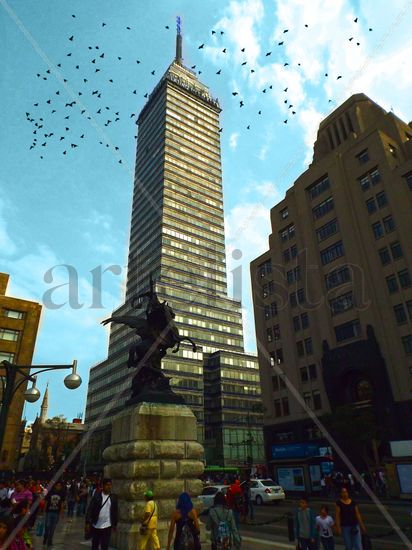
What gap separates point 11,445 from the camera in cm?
3816

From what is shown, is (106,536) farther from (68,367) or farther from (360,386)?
(360,386)

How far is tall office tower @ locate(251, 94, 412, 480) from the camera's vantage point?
37031mm

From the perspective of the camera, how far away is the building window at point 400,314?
36.5m

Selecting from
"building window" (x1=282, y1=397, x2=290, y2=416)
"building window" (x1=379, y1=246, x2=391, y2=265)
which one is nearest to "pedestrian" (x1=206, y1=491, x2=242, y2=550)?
A: "building window" (x1=379, y1=246, x2=391, y2=265)

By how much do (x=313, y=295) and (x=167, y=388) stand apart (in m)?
36.6

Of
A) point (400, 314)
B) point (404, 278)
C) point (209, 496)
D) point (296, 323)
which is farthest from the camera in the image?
point (296, 323)

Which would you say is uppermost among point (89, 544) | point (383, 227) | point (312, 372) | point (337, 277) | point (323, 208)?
point (323, 208)

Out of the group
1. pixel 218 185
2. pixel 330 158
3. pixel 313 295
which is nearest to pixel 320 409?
pixel 313 295

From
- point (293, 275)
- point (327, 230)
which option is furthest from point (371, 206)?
point (293, 275)

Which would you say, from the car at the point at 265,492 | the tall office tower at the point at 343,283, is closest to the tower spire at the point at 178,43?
the tall office tower at the point at 343,283

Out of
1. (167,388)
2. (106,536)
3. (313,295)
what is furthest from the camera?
(313,295)

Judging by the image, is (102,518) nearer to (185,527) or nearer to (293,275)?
(185,527)

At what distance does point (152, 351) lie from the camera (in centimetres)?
1155

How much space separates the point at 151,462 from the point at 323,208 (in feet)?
143
